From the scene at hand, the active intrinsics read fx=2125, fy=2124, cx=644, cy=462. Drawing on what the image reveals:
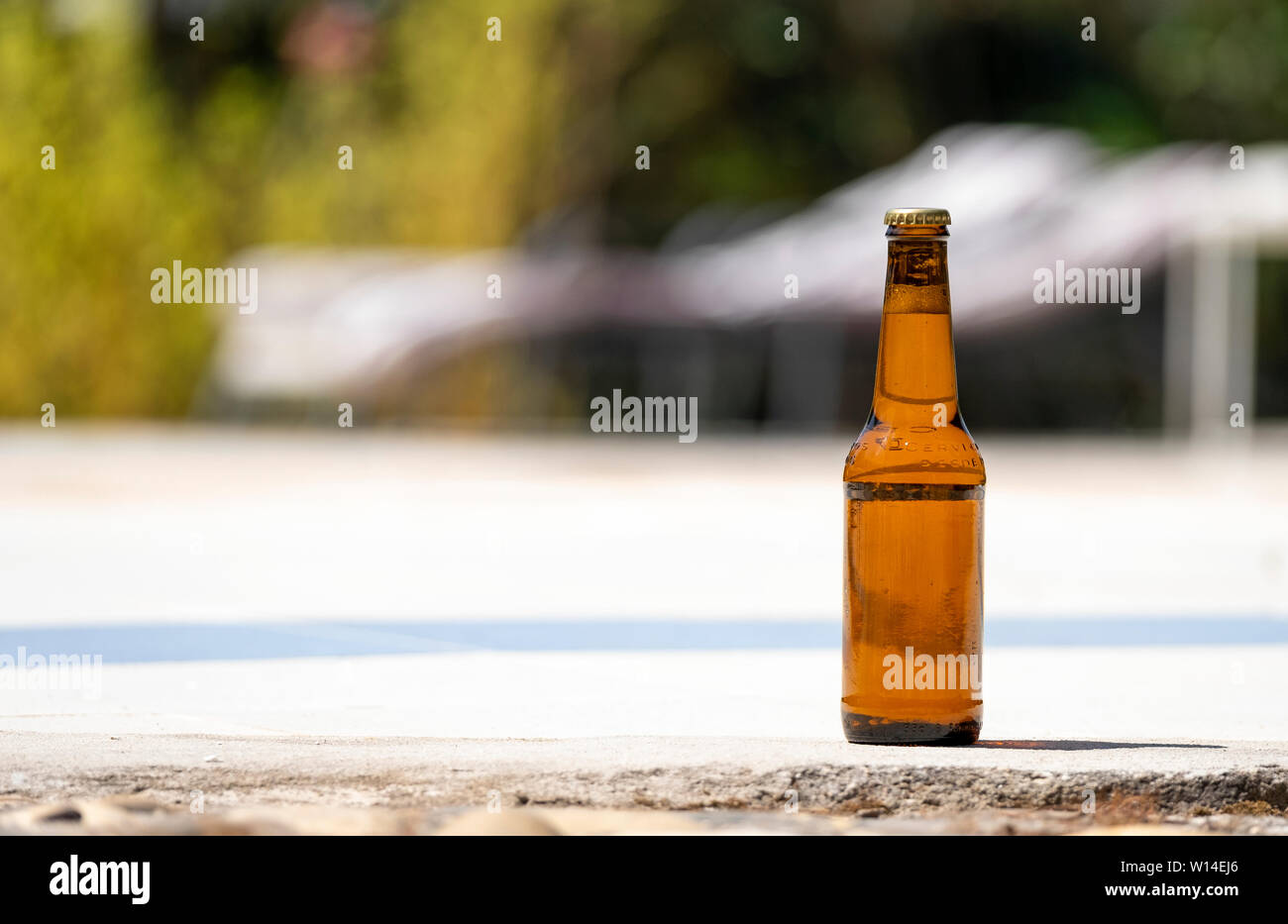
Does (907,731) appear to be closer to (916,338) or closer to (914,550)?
(914,550)

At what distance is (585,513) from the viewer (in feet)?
34.2

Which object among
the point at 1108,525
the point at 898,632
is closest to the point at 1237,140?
the point at 1108,525

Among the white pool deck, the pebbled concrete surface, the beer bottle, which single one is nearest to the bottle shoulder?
the beer bottle

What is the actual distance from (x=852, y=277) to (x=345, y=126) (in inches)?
215

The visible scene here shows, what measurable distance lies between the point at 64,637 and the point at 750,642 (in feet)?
5.77

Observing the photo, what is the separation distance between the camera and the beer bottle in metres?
3.38

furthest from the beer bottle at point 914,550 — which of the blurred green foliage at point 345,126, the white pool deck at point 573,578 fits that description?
the blurred green foliage at point 345,126

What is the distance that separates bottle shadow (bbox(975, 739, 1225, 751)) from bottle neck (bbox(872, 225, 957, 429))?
1.79 ft

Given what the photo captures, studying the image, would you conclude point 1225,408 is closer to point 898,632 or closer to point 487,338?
point 487,338

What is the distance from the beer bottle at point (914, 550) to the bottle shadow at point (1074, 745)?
0.07m

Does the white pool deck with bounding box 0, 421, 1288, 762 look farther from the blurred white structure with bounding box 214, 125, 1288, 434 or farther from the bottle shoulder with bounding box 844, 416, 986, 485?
the blurred white structure with bounding box 214, 125, 1288, 434

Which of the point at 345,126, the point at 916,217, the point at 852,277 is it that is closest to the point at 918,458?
the point at 916,217

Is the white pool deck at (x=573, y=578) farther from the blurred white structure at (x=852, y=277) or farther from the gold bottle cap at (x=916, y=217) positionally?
the blurred white structure at (x=852, y=277)

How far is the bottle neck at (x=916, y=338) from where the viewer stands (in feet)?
11.4
